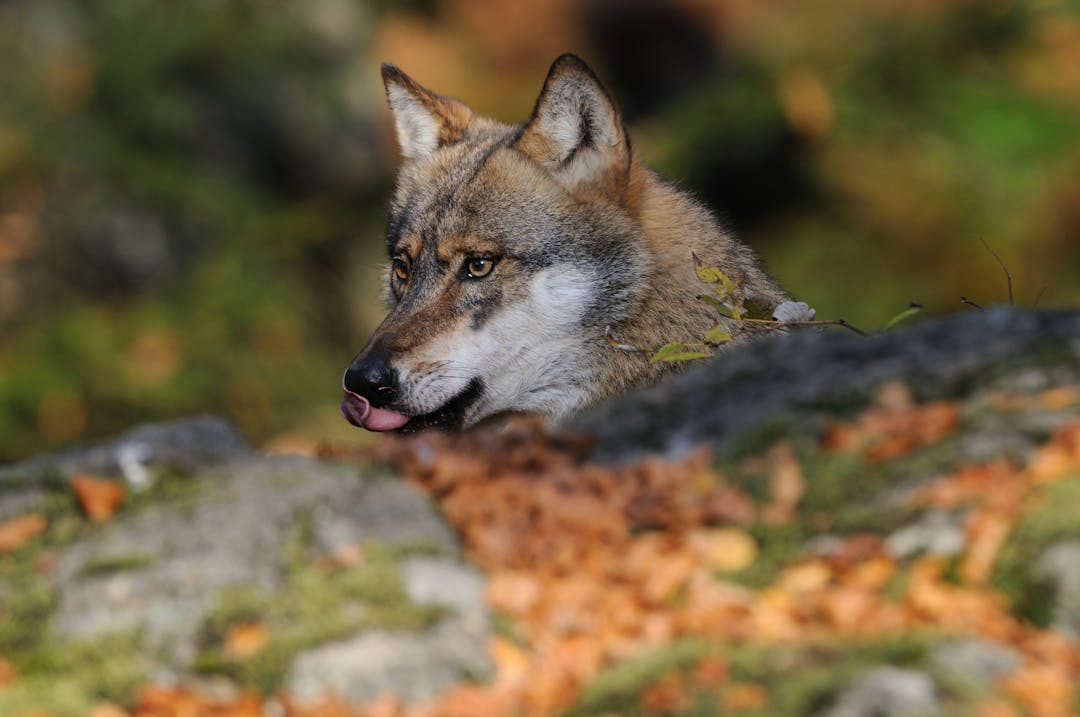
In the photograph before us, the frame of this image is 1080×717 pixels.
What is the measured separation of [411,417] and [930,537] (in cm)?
189

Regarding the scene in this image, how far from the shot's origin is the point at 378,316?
1392 cm

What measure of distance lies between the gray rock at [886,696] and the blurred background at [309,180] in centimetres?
763

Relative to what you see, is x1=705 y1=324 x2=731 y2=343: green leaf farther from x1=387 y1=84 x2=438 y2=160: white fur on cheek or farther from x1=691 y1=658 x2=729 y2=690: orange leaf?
x1=387 y1=84 x2=438 y2=160: white fur on cheek

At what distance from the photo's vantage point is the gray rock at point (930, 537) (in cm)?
353

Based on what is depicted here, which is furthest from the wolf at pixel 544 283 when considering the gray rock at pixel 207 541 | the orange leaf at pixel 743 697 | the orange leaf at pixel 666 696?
the orange leaf at pixel 743 697

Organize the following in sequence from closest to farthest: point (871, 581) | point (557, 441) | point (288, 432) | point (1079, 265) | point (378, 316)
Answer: point (871, 581) → point (557, 441) → point (1079, 265) → point (288, 432) → point (378, 316)

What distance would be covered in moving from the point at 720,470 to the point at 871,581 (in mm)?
954

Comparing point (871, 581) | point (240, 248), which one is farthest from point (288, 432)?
point (871, 581)

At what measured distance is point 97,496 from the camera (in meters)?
4.55

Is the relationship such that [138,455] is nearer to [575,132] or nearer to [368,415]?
[368,415]

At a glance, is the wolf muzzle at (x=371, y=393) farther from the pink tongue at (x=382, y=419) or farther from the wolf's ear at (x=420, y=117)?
the wolf's ear at (x=420, y=117)

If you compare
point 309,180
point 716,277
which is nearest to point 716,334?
point 716,277

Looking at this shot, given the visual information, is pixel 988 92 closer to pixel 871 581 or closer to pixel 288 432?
pixel 288 432

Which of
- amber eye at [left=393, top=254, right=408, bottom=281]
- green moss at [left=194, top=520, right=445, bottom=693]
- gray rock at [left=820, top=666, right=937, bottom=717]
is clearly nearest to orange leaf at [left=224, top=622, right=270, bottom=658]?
green moss at [left=194, top=520, right=445, bottom=693]
